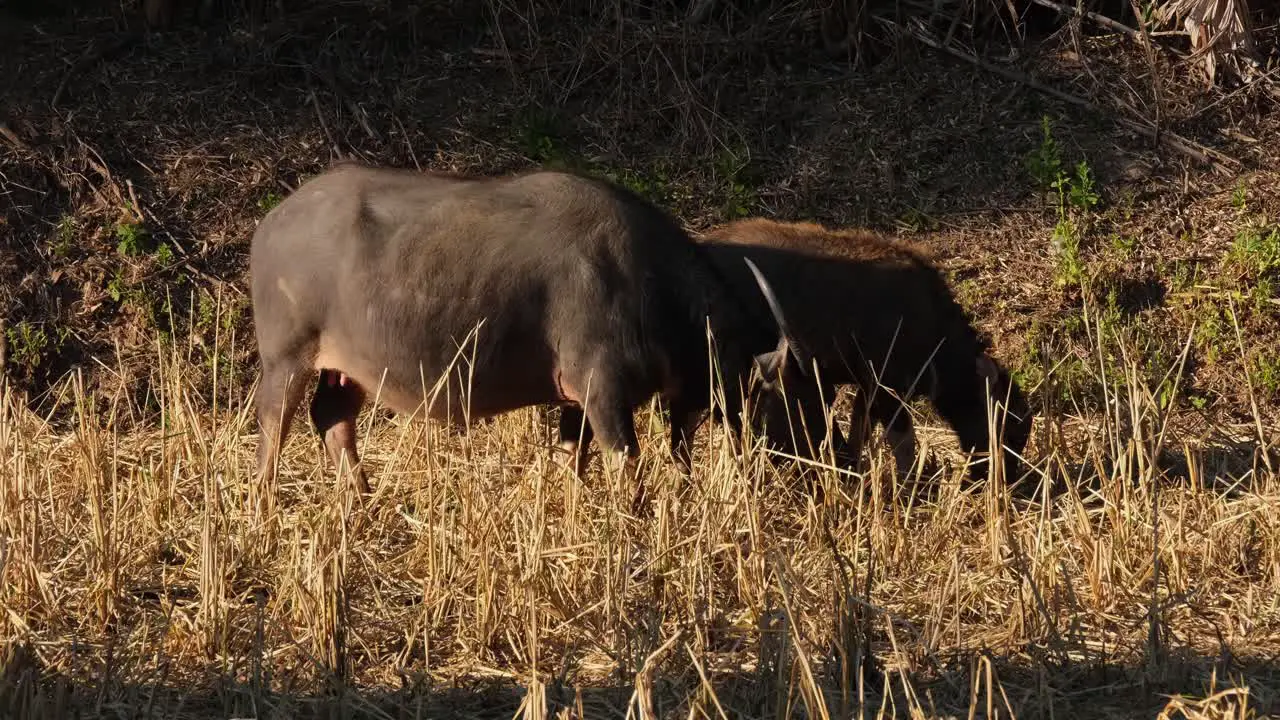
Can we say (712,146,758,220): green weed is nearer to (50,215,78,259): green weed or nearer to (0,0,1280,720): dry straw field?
(0,0,1280,720): dry straw field

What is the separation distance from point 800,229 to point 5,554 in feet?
14.7

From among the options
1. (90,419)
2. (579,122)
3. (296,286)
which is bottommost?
(90,419)

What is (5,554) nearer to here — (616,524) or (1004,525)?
(616,524)

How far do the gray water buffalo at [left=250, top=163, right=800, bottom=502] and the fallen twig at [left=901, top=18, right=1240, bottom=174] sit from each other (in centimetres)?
436

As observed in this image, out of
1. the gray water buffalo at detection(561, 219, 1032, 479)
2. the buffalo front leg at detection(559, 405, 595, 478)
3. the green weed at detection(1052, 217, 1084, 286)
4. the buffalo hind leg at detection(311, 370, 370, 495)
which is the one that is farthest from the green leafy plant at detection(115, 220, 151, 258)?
the green weed at detection(1052, 217, 1084, 286)

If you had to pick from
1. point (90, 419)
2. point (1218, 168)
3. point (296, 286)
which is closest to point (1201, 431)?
point (1218, 168)

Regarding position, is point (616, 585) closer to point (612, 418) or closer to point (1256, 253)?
point (612, 418)

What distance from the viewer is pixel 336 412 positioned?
23.3 ft

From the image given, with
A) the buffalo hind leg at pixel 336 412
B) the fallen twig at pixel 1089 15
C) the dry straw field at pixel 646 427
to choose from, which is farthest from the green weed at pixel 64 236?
the fallen twig at pixel 1089 15

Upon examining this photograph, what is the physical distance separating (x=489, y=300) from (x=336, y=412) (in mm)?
1065

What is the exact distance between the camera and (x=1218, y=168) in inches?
389

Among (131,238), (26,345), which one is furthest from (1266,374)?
(26,345)

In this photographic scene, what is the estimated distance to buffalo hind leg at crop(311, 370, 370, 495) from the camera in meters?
7.08

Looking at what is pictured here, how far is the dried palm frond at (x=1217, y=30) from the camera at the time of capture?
9.86 m
